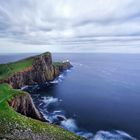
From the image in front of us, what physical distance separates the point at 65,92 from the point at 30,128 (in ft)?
253

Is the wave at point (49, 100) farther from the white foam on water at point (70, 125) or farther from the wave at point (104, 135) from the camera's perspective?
the wave at point (104, 135)

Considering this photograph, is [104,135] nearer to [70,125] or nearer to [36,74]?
[70,125]

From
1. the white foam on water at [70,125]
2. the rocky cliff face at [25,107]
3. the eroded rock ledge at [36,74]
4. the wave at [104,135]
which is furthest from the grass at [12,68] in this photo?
the wave at [104,135]

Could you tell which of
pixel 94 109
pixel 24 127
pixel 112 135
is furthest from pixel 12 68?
pixel 24 127

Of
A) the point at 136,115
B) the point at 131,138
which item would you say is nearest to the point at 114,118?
the point at 136,115

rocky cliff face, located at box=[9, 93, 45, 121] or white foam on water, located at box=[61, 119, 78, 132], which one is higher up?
rocky cliff face, located at box=[9, 93, 45, 121]

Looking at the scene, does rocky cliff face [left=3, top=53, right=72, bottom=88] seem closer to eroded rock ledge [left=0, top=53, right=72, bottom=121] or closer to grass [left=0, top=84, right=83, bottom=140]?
eroded rock ledge [left=0, top=53, right=72, bottom=121]

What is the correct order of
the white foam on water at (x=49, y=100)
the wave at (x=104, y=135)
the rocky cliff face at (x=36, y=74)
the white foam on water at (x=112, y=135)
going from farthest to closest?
the rocky cliff face at (x=36, y=74)
the white foam on water at (x=49, y=100)
the wave at (x=104, y=135)
the white foam on water at (x=112, y=135)

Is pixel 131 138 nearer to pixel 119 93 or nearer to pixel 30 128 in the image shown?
pixel 30 128

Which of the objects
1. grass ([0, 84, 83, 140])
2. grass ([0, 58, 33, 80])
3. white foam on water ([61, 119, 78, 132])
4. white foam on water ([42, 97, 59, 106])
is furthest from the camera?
grass ([0, 58, 33, 80])

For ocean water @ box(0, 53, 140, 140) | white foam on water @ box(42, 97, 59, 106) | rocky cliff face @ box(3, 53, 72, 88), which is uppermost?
rocky cliff face @ box(3, 53, 72, 88)

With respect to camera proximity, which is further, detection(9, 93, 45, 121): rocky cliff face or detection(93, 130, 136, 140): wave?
detection(9, 93, 45, 121): rocky cliff face

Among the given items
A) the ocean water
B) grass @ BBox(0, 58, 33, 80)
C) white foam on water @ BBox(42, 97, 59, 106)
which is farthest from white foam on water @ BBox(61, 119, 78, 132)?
grass @ BBox(0, 58, 33, 80)

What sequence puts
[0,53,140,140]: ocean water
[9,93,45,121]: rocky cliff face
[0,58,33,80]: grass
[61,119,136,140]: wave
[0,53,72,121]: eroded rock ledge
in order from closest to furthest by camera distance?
1. [61,119,136,140]: wave
2. [0,53,140,140]: ocean water
3. [9,93,45,121]: rocky cliff face
4. [0,58,33,80]: grass
5. [0,53,72,121]: eroded rock ledge
